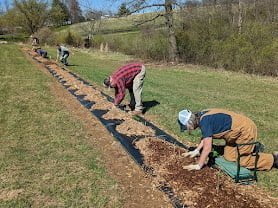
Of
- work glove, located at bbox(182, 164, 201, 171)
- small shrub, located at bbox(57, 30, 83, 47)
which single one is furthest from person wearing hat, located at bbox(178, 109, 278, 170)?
small shrub, located at bbox(57, 30, 83, 47)

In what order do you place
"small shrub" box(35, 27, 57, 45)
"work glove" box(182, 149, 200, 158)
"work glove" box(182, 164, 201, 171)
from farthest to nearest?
"small shrub" box(35, 27, 57, 45) < "work glove" box(182, 149, 200, 158) < "work glove" box(182, 164, 201, 171)

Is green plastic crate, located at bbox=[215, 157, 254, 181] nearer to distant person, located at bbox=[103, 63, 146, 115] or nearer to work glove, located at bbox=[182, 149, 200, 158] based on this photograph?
work glove, located at bbox=[182, 149, 200, 158]

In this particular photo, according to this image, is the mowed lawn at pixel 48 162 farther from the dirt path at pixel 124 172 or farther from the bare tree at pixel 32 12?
the bare tree at pixel 32 12

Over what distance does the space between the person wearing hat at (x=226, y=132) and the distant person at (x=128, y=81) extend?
11.9 ft

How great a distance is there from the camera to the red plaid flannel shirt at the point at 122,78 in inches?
372

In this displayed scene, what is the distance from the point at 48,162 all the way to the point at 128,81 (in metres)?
3.84

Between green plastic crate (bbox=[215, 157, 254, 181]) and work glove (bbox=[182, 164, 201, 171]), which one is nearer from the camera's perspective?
green plastic crate (bbox=[215, 157, 254, 181])

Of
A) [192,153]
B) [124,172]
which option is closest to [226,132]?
[192,153]

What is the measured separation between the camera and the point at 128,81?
9844 mm

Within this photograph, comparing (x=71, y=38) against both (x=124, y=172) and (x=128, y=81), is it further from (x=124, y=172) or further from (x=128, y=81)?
(x=124, y=172)

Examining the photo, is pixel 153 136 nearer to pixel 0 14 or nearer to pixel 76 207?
pixel 76 207

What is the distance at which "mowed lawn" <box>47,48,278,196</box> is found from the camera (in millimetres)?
8352

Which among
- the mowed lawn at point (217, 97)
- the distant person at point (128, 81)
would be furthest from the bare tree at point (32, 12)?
the distant person at point (128, 81)

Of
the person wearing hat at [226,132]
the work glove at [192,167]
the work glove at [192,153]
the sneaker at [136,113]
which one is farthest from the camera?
the sneaker at [136,113]
